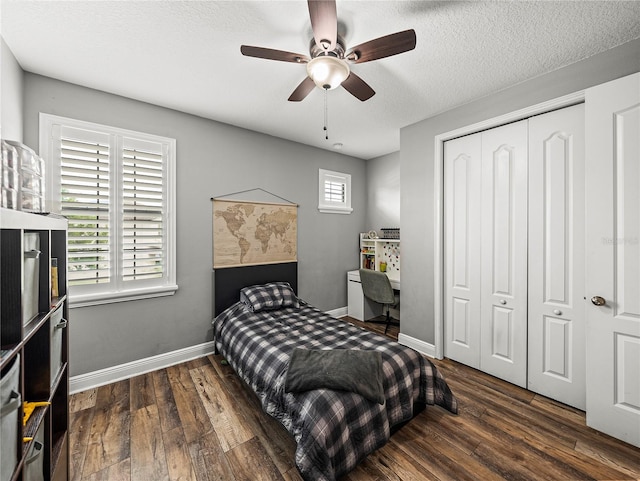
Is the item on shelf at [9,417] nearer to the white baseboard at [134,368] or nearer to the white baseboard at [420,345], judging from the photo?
the white baseboard at [134,368]

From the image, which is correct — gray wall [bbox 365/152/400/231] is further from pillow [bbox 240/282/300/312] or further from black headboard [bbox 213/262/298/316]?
pillow [bbox 240/282/300/312]

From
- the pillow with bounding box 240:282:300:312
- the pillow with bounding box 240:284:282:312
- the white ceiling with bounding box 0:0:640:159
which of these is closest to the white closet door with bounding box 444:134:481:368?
the white ceiling with bounding box 0:0:640:159

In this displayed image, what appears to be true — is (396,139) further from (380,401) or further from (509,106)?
(380,401)

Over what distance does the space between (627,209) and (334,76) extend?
2047 mm

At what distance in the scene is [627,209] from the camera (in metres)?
1.74

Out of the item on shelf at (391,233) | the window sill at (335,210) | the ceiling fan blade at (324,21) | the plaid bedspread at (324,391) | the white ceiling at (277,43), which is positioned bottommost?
the plaid bedspread at (324,391)

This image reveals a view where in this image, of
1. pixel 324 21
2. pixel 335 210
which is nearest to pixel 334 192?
pixel 335 210

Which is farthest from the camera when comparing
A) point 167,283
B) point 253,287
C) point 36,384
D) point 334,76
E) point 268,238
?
point 268,238

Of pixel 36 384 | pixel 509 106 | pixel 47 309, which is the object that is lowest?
pixel 36 384

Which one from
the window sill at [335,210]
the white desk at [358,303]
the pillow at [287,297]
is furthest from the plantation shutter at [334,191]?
the pillow at [287,297]

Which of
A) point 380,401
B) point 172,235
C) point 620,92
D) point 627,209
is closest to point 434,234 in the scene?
point 627,209

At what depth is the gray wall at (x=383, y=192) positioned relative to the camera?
4.30 meters

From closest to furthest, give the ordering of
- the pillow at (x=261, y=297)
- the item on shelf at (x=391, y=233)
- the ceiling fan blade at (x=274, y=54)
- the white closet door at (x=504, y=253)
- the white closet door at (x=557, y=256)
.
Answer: the ceiling fan blade at (x=274, y=54), the white closet door at (x=557, y=256), the white closet door at (x=504, y=253), the pillow at (x=261, y=297), the item on shelf at (x=391, y=233)

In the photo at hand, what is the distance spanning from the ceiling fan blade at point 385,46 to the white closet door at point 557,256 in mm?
Answer: 1585
